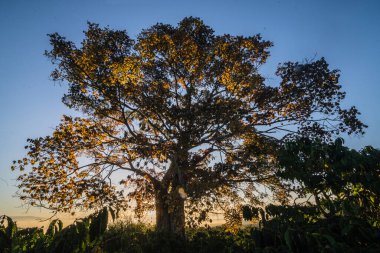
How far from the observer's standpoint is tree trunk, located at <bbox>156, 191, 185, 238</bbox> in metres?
12.3

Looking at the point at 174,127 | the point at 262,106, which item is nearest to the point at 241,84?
the point at 262,106

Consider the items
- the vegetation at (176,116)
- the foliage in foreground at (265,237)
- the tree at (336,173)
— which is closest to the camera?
the foliage in foreground at (265,237)

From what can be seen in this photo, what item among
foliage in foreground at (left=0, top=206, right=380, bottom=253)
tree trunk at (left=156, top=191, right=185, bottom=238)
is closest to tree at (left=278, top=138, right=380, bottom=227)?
foliage in foreground at (left=0, top=206, right=380, bottom=253)

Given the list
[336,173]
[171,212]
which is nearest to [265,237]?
[336,173]

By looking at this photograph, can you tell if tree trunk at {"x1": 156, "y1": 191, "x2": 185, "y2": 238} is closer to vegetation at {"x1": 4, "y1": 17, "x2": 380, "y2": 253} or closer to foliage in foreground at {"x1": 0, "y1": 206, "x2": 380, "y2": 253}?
vegetation at {"x1": 4, "y1": 17, "x2": 380, "y2": 253}

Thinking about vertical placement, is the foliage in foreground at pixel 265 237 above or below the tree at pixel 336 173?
below

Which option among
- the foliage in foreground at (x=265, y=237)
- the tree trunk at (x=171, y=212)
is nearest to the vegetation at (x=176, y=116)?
the tree trunk at (x=171, y=212)

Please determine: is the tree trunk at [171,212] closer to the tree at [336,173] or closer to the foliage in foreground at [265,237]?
the tree at [336,173]

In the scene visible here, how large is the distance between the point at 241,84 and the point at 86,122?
27.3 ft

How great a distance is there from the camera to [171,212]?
13078 mm

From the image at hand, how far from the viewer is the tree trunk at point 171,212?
12.3 m

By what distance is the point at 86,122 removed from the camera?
505 inches

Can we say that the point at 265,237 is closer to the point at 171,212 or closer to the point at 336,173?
the point at 336,173

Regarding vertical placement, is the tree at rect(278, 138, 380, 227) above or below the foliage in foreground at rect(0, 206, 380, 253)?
above
